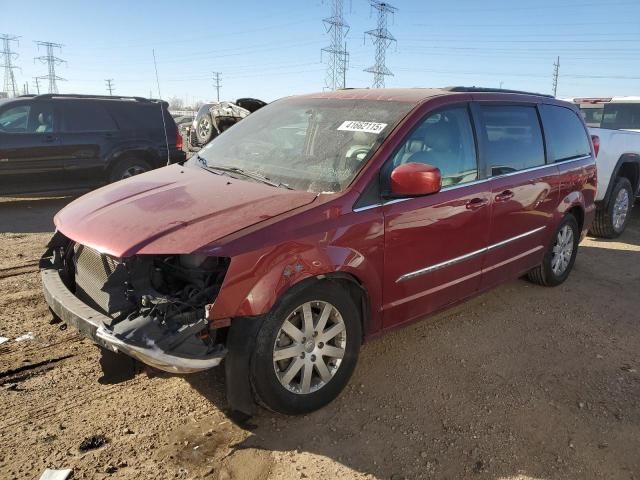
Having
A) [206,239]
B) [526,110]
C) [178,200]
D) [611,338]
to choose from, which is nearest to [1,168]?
[178,200]

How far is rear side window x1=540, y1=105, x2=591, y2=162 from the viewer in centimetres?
475

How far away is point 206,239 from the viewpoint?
2508 mm

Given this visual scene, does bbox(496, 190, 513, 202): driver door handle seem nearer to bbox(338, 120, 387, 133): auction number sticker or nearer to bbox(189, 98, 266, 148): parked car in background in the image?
bbox(338, 120, 387, 133): auction number sticker

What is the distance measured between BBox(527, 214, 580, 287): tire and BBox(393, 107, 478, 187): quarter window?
1764 millimetres

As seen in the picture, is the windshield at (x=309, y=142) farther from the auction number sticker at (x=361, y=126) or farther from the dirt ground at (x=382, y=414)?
the dirt ground at (x=382, y=414)

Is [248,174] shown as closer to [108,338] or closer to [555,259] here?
[108,338]

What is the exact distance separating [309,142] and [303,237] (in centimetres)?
105

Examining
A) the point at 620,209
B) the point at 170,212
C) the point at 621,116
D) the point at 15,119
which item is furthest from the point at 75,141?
the point at 621,116

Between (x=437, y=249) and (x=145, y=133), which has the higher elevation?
(x=145, y=133)

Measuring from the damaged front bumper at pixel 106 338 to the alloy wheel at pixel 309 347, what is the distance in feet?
1.39

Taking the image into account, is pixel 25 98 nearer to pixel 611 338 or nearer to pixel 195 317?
pixel 195 317

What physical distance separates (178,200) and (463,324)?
8.52 ft

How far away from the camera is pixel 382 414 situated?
3029mm

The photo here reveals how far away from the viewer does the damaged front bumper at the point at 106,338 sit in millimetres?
2363
